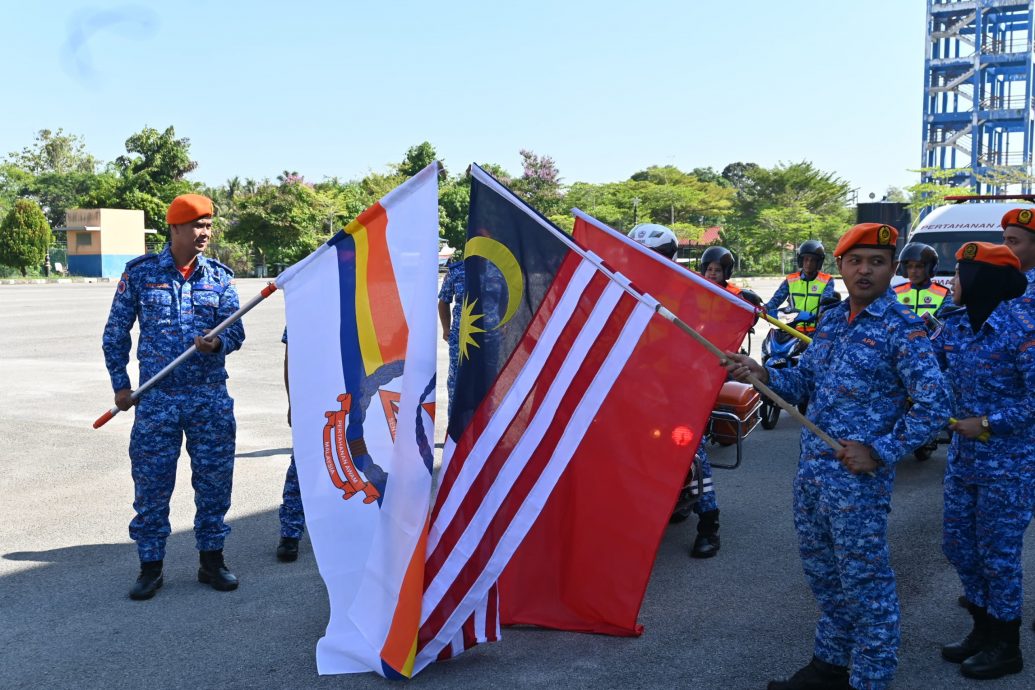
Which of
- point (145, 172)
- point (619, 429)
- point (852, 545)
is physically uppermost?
point (145, 172)

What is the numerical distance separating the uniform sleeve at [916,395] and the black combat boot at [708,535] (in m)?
2.36

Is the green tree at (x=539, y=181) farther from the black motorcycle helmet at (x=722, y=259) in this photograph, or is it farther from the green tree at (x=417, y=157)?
the black motorcycle helmet at (x=722, y=259)

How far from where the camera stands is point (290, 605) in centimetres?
458

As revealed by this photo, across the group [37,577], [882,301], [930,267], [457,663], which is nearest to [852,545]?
[882,301]

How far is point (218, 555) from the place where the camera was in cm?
488

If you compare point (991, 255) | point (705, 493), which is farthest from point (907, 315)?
point (705, 493)

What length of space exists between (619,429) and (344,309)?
1.38 metres

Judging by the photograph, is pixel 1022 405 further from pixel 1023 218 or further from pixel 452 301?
pixel 452 301

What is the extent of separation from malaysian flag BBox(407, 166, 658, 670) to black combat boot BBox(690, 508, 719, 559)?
183 centimetres

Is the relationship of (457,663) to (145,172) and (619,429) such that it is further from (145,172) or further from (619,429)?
(145,172)

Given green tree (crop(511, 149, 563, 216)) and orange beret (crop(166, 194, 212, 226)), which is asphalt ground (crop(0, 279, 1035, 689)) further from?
green tree (crop(511, 149, 563, 216))

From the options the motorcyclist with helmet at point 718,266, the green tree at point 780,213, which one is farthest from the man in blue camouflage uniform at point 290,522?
the green tree at point 780,213

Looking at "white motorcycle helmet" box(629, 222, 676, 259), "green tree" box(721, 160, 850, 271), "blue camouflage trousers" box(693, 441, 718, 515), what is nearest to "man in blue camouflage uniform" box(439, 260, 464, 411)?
"white motorcycle helmet" box(629, 222, 676, 259)

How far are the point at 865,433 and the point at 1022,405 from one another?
101cm
